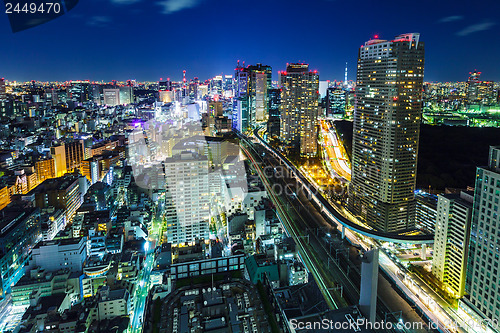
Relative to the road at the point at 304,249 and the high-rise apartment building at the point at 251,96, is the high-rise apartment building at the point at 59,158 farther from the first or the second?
the high-rise apartment building at the point at 251,96

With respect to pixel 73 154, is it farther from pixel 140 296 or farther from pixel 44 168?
pixel 140 296

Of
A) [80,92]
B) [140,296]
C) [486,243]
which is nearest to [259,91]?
[80,92]

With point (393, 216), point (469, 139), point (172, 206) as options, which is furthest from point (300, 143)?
point (172, 206)

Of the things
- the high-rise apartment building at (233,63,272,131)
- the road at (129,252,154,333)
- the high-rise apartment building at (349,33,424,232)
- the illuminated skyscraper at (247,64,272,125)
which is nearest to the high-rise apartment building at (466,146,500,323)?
the high-rise apartment building at (349,33,424,232)

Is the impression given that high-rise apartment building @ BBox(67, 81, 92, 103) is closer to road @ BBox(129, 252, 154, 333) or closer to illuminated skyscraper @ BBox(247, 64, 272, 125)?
illuminated skyscraper @ BBox(247, 64, 272, 125)

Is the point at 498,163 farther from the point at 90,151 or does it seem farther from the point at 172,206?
the point at 90,151
